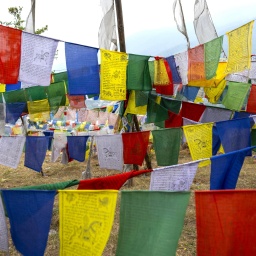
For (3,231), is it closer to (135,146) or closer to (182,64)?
(135,146)

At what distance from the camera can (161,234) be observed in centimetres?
229

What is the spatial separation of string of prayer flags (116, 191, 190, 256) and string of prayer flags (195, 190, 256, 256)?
6.1 inches

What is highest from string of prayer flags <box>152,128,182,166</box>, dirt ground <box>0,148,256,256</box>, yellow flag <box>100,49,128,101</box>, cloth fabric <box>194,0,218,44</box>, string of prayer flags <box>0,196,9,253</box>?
cloth fabric <box>194,0,218,44</box>

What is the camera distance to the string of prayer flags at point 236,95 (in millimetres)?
6246

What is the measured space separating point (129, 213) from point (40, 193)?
0.73 meters

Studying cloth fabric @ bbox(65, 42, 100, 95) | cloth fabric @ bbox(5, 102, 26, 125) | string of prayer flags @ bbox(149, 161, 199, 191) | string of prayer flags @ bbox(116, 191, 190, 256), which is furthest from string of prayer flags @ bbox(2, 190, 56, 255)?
cloth fabric @ bbox(5, 102, 26, 125)

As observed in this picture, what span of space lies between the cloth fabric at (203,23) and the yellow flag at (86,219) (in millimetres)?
5053

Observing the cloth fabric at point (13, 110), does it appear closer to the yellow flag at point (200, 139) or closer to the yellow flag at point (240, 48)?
the yellow flag at point (200, 139)

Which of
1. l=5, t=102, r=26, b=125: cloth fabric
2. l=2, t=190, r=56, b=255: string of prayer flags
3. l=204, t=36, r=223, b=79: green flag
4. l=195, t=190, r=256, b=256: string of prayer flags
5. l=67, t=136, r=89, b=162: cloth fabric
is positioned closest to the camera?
l=195, t=190, r=256, b=256: string of prayer flags

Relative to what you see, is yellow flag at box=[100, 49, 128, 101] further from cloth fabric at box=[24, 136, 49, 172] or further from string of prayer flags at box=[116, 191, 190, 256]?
string of prayer flags at box=[116, 191, 190, 256]

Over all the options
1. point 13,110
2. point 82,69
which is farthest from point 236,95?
point 13,110

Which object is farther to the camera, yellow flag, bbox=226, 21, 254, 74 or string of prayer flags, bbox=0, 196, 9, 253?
yellow flag, bbox=226, 21, 254, 74

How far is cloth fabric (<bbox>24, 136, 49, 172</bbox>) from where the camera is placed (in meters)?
5.63

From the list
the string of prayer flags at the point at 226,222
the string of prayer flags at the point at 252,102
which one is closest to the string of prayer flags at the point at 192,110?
the string of prayer flags at the point at 252,102
